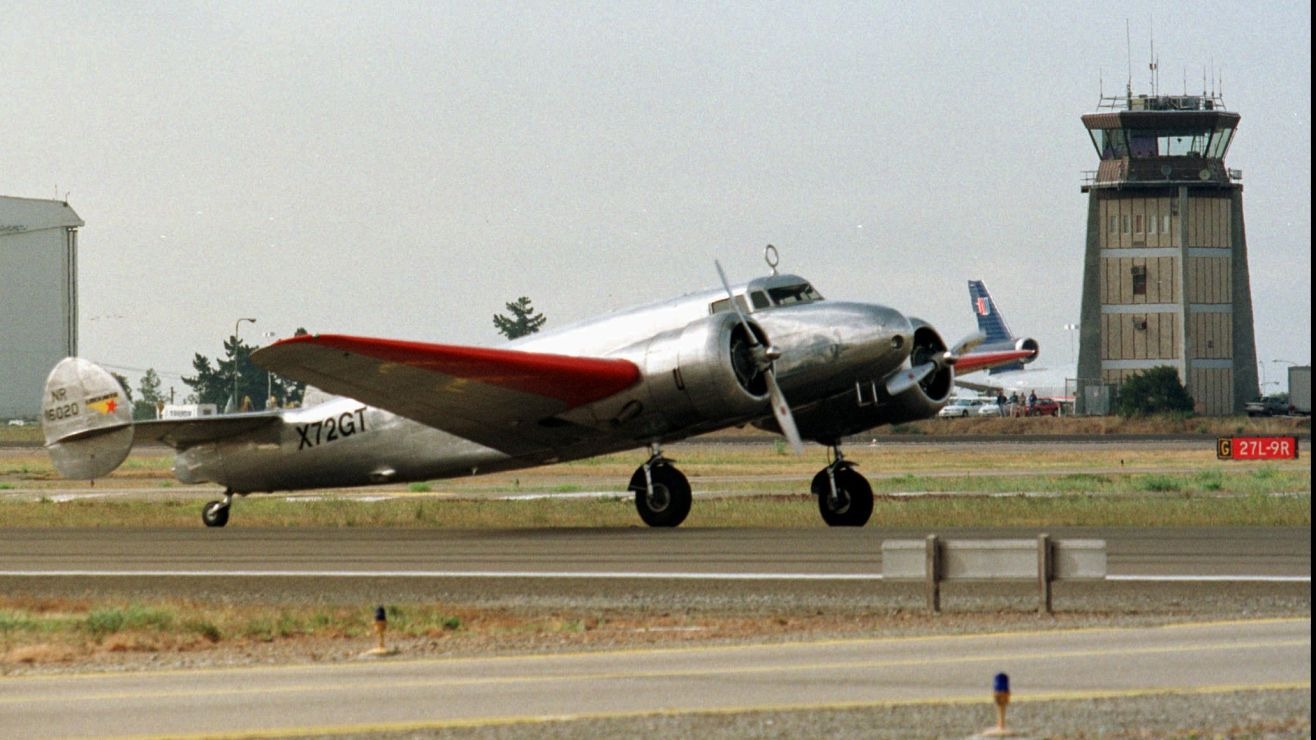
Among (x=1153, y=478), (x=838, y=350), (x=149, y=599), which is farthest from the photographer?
(x=1153, y=478)

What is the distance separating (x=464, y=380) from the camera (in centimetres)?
2845

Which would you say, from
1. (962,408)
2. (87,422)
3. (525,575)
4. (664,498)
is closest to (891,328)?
(664,498)

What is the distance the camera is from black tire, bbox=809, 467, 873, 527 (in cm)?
3036

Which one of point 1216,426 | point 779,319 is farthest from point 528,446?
point 1216,426

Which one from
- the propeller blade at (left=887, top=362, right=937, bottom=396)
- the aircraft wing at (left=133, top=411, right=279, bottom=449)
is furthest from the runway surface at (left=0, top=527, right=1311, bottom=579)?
the propeller blade at (left=887, top=362, right=937, bottom=396)

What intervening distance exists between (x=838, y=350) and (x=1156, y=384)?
91868 mm

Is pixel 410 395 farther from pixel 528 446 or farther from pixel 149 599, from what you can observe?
pixel 149 599

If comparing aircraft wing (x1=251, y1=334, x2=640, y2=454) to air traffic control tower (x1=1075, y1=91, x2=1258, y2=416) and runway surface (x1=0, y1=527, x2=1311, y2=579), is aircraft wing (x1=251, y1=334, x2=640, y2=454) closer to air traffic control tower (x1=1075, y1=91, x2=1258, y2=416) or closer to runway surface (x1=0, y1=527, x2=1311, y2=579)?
runway surface (x1=0, y1=527, x2=1311, y2=579)

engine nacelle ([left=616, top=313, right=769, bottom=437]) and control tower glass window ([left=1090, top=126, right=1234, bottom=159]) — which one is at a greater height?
control tower glass window ([left=1090, top=126, right=1234, bottom=159])

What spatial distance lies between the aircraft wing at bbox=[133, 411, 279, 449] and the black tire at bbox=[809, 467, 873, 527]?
10.1 m

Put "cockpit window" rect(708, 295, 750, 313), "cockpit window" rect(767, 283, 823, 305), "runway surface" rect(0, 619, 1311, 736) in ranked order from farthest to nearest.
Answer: "cockpit window" rect(767, 283, 823, 305) → "cockpit window" rect(708, 295, 750, 313) → "runway surface" rect(0, 619, 1311, 736)

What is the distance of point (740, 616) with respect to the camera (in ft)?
60.6

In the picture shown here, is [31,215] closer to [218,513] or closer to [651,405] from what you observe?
[218,513]

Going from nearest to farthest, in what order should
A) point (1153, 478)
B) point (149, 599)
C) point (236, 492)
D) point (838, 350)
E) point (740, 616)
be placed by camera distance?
point (740, 616) → point (149, 599) → point (838, 350) → point (236, 492) → point (1153, 478)
